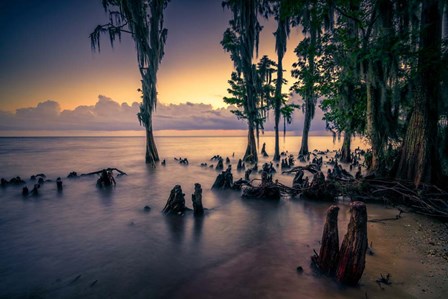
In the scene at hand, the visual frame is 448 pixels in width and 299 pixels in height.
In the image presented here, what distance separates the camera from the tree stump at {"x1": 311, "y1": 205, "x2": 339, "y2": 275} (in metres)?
3.83

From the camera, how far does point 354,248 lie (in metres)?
3.48

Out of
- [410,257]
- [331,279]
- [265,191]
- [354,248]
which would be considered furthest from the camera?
[265,191]

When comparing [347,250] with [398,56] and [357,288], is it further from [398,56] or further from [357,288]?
[398,56]

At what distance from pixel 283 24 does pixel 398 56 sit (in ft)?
54.5

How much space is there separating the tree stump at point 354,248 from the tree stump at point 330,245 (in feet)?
0.61

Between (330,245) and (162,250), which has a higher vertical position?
(330,245)

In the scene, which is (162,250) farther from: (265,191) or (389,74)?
(389,74)

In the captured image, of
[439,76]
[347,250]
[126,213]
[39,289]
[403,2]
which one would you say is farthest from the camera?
[126,213]

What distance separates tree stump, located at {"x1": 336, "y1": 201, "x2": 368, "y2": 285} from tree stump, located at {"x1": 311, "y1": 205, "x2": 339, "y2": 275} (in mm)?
185

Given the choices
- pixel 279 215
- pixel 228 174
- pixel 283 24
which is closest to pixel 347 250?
pixel 279 215

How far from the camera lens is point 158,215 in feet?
Result: 26.9

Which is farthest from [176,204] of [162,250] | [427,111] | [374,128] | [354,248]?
[427,111]

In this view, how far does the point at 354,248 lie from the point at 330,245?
0.52 metres

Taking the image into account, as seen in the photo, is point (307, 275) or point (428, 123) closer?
point (307, 275)
